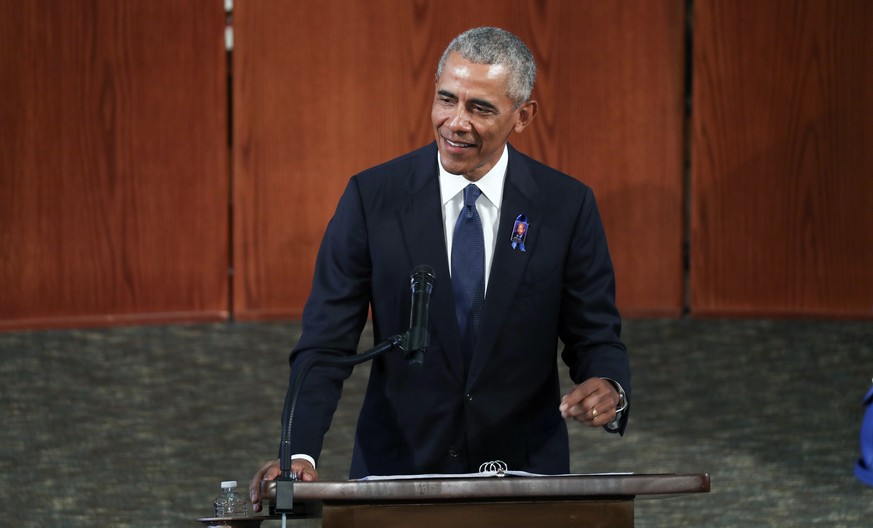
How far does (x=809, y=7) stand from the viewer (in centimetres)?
493

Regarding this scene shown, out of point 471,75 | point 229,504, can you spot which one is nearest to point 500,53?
point 471,75

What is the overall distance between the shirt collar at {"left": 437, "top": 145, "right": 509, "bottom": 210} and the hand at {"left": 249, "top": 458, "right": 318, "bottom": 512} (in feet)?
1.71

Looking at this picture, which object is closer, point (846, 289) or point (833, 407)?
point (833, 407)

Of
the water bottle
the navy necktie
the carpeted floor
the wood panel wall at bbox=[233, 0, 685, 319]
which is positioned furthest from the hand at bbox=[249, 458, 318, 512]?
the wood panel wall at bbox=[233, 0, 685, 319]

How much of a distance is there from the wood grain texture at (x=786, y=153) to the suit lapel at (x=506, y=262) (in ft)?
9.73

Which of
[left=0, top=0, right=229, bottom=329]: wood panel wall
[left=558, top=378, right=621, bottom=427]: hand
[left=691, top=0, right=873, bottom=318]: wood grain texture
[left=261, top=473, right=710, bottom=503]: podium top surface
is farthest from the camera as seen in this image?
[left=691, top=0, right=873, bottom=318]: wood grain texture

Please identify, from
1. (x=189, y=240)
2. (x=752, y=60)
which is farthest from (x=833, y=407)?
(x=189, y=240)

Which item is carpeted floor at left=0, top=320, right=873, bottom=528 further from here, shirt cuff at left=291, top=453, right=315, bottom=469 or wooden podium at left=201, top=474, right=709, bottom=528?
wooden podium at left=201, top=474, right=709, bottom=528

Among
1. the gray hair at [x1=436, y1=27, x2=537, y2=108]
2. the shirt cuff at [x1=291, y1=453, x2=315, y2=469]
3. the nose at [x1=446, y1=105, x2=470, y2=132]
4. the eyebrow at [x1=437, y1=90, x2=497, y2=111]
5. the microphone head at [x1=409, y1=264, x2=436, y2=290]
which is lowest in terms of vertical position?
the shirt cuff at [x1=291, y1=453, x2=315, y2=469]

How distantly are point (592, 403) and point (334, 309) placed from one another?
0.47 metres

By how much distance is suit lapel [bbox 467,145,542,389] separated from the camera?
2.12 m

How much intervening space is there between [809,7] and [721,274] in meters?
1.08

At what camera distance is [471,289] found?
2146 mm

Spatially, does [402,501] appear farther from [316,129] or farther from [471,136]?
[316,129]
